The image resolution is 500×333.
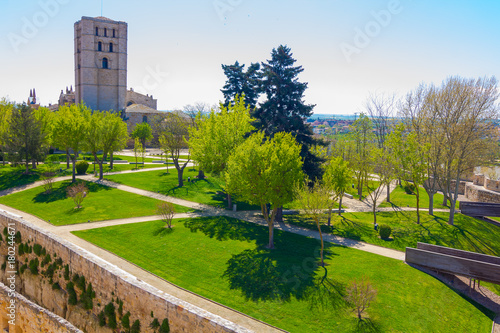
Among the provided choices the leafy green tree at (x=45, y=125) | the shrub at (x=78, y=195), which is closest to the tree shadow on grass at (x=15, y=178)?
the leafy green tree at (x=45, y=125)

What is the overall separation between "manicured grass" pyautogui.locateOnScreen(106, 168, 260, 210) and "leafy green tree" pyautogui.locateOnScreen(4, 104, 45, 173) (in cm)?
737

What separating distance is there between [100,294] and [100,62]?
63166mm

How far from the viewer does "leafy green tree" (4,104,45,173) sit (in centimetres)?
3353

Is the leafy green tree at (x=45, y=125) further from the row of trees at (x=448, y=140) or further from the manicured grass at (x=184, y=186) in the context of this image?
the row of trees at (x=448, y=140)

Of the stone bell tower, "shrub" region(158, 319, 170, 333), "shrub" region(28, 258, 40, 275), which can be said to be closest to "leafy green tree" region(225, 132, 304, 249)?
"shrub" region(158, 319, 170, 333)

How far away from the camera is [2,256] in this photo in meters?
19.6

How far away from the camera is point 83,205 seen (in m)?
25.8

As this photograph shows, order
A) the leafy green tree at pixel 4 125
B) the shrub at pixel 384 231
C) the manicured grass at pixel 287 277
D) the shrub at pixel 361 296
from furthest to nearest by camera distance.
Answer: the leafy green tree at pixel 4 125
the shrub at pixel 384 231
the manicured grass at pixel 287 277
the shrub at pixel 361 296

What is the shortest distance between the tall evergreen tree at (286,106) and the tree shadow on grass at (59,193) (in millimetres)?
15491

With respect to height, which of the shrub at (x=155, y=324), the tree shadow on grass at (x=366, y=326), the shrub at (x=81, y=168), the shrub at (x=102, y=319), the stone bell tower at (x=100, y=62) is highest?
the stone bell tower at (x=100, y=62)

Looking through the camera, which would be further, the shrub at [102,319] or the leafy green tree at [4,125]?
the leafy green tree at [4,125]

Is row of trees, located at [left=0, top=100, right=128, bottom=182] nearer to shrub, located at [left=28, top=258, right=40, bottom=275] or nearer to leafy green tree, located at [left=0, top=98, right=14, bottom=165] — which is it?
leafy green tree, located at [left=0, top=98, right=14, bottom=165]

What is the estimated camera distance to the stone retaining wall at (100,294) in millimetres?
10703

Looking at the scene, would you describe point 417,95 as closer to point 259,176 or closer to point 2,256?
point 259,176
